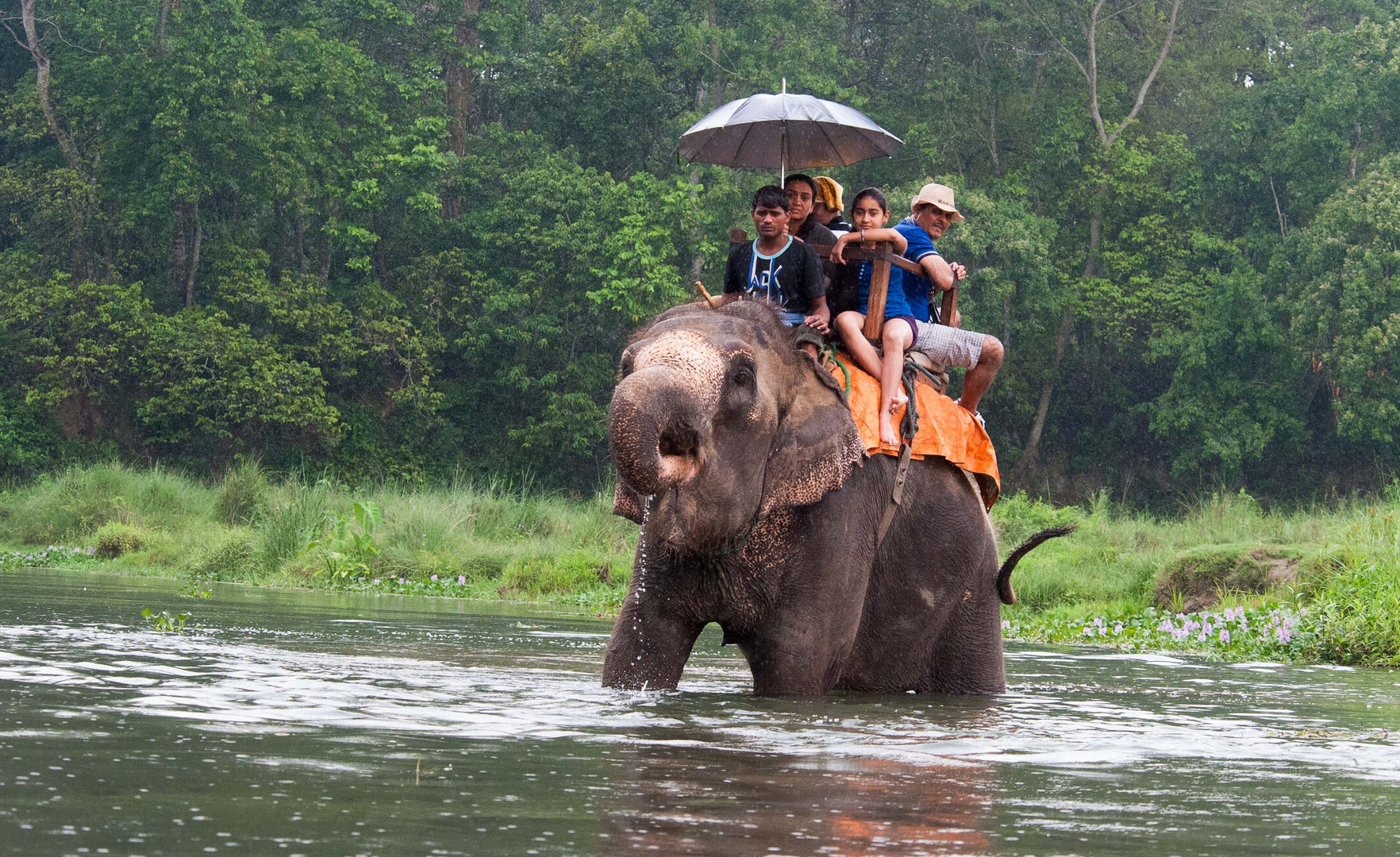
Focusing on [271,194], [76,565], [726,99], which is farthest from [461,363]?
[76,565]

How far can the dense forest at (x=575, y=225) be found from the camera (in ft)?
99.1

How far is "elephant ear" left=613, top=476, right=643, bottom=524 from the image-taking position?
18.0 feet

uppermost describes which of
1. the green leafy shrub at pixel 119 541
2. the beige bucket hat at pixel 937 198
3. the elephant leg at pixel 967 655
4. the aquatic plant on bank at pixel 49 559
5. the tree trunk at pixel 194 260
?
the tree trunk at pixel 194 260

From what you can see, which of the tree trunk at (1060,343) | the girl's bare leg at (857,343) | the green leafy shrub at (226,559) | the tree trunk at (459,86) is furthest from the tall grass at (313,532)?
the tree trunk at (1060,343)

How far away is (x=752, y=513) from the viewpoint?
5.48 meters

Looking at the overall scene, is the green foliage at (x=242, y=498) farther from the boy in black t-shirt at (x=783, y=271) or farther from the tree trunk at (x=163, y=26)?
the boy in black t-shirt at (x=783, y=271)

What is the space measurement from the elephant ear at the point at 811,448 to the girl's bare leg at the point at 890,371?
0.19 m

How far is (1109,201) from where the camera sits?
34969mm

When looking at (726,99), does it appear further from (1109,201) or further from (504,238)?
(1109,201)

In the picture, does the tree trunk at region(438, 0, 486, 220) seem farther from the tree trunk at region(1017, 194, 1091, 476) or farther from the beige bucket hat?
the beige bucket hat

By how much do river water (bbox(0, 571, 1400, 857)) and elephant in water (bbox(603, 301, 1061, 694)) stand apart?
210 millimetres

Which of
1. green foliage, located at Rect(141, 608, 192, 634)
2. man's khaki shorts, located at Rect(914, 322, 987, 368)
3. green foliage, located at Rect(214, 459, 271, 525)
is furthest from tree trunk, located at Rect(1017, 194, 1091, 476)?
man's khaki shorts, located at Rect(914, 322, 987, 368)

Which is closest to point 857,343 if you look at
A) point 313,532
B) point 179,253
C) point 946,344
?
point 946,344

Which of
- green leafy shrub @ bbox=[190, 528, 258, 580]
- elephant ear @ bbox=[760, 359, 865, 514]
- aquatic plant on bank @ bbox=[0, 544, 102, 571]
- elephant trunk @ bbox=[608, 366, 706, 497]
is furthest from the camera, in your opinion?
aquatic plant on bank @ bbox=[0, 544, 102, 571]
